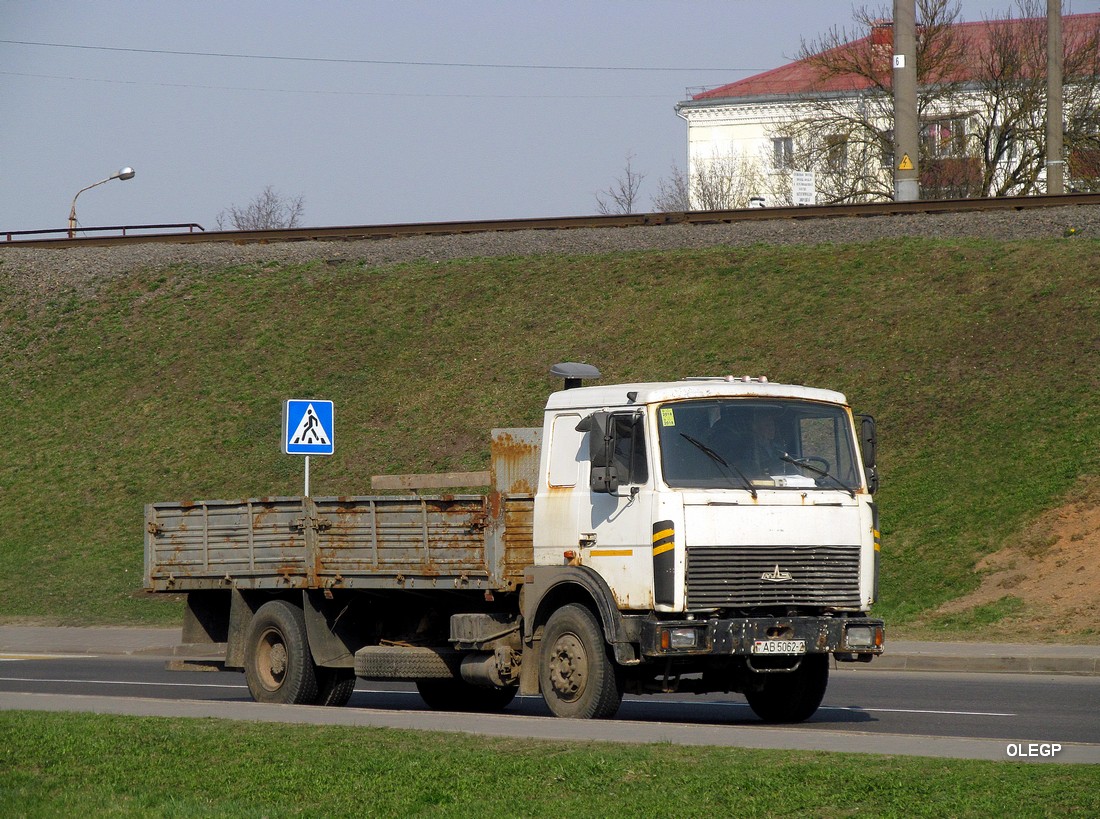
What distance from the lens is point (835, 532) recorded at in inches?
451

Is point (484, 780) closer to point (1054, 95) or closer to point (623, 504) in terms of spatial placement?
point (623, 504)

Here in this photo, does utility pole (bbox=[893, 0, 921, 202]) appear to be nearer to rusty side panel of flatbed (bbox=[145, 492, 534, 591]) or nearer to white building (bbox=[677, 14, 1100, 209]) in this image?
white building (bbox=[677, 14, 1100, 209])

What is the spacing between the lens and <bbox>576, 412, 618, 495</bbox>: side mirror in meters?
11.3

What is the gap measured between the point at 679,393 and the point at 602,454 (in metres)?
0.75

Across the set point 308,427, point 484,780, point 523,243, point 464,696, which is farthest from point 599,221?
point 484,780

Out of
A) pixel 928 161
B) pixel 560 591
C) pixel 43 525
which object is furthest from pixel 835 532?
pixel 928 161

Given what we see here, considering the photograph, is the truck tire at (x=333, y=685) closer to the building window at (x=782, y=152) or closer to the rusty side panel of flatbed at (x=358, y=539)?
the rusty side panel of flatbed at (x=358, y=539)

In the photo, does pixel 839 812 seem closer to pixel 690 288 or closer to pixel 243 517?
pixel 243 517

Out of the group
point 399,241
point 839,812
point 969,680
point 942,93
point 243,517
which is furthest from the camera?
point 942,93

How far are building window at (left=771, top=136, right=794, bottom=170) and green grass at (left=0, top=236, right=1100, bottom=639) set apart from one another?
901 inches

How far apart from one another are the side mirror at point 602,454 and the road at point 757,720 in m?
1.75

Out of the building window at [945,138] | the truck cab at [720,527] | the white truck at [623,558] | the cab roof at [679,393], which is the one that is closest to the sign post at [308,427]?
the white truck at [623,558]

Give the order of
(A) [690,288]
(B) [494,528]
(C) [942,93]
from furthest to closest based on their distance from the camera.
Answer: (C) [942,93]
(A) [690,288]
(B) [494,528]

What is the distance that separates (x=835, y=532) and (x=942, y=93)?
4438 cm
